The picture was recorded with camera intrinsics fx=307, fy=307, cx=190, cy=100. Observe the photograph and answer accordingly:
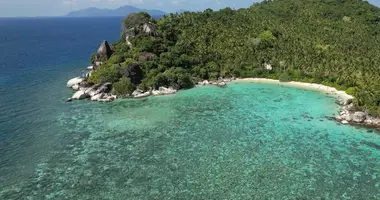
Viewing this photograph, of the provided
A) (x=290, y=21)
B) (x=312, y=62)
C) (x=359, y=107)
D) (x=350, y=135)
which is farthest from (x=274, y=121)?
(x=290, y=21)

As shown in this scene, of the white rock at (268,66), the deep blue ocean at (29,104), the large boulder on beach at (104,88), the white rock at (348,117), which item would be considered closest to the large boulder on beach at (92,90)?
the large boulder on beach at (104,88)

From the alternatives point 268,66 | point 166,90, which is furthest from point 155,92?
point 268,66

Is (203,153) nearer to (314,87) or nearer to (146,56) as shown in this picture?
(314,87)

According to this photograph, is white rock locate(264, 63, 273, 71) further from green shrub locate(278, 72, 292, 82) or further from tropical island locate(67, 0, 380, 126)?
green shrub locate(278, 72, 292, 82)

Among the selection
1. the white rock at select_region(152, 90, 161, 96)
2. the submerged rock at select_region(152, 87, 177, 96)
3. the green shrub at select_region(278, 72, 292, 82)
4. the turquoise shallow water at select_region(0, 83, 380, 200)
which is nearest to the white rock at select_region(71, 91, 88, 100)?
the turquoise shallow water at select_region(0, 83, 380, 200)

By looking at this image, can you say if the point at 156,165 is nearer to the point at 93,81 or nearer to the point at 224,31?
the point at 93,81

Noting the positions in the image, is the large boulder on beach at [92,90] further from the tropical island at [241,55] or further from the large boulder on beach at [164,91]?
the large boulder on beach at [164,91]
